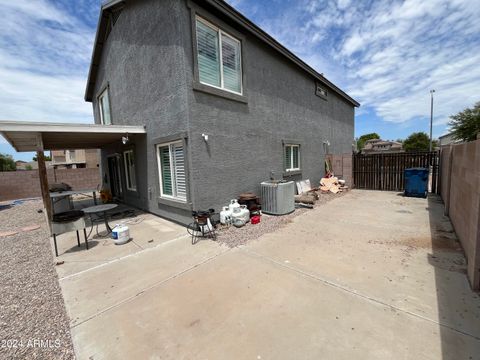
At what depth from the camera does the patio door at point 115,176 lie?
10691 mm

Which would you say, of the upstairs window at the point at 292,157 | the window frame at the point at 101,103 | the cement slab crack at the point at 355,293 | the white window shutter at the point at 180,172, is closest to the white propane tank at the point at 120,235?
the white window shutter at the point at 180,172

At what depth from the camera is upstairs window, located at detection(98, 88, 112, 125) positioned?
11008 millimetres

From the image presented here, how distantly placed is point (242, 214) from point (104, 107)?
33.9 ft

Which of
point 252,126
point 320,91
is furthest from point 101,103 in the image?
point 320,91

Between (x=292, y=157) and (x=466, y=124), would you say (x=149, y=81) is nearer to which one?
(x=292, y=157)

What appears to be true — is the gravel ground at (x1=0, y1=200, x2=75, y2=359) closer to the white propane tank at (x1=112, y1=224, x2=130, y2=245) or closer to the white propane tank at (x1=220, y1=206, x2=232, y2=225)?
the white propane tank at (x1=112, y1=224, x2=130, y2=245)

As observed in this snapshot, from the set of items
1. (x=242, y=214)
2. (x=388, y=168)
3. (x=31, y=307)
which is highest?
(x=388, y=168)

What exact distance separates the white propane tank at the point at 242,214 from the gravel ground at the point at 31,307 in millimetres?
3905

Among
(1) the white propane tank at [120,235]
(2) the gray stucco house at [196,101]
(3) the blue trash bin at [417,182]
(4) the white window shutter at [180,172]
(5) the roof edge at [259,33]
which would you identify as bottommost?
(1) the white propane tank at [120,235]

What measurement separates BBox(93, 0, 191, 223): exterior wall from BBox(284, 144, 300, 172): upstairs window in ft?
17.3

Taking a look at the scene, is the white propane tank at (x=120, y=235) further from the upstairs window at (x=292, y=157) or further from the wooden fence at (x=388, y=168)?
the wooden fence at (x=388, y=168)

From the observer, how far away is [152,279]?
3635 mm

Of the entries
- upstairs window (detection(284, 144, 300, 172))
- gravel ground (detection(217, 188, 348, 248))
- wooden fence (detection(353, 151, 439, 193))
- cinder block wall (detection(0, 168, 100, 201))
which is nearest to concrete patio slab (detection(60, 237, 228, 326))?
gravel ground (detection(217, 188, 348, 248))

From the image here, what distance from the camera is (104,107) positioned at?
11.6 m
